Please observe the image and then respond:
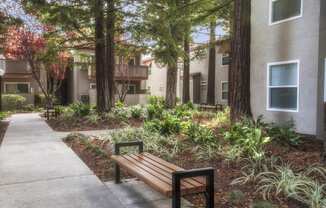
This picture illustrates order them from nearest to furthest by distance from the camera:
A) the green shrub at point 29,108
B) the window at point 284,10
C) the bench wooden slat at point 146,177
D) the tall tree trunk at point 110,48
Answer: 1. the bench wooden slat at point 146,177
2. the window at point 284,10
3. the tall tree trunk at point 110,48
4. the green shrub at point 29,108

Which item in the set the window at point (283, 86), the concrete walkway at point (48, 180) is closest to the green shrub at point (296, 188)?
the concrete walkway at point (48, 180)

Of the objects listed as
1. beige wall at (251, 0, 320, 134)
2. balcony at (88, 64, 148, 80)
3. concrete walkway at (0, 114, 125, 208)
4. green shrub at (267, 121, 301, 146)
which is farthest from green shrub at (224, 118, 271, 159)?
balcony at (88, 64, 148, 80)

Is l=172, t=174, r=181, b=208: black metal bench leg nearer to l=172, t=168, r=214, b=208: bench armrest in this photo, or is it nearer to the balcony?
l=172, t=168, r=214, b=208: bench armrest

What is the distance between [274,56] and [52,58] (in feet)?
31.6

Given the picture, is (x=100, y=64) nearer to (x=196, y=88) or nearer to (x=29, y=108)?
(x=29, y=108)

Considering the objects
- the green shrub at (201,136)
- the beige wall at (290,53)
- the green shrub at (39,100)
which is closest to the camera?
the green shrub at (201,136)

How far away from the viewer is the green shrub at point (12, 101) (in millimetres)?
22672

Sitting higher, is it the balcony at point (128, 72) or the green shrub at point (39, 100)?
the balcony at point (128, 72)

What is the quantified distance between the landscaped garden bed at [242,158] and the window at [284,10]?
400 centimetres

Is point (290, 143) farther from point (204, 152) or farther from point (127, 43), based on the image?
point (127, 43)

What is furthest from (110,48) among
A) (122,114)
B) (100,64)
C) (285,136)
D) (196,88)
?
(196,88)

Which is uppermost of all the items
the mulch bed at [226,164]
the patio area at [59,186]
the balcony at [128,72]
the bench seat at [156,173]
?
the balcony at [128,72]

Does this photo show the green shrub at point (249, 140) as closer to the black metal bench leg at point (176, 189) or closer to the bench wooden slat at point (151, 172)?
the bench wooden slat at point (151, 172)

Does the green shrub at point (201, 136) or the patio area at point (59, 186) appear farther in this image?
the green shrub at point (201, 136)
